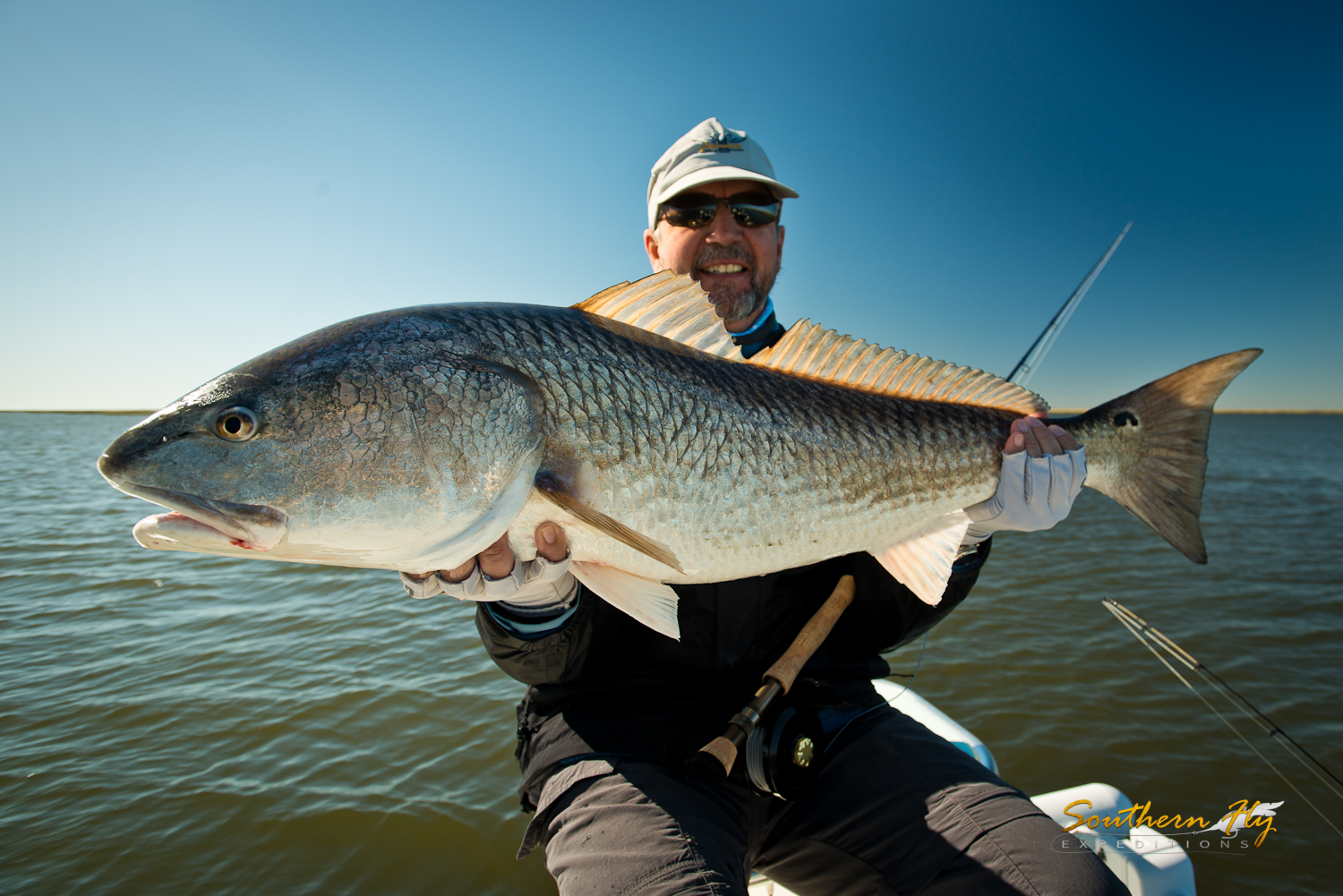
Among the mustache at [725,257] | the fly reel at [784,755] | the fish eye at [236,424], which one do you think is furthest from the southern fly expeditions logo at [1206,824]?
the fish eye at [236,424]

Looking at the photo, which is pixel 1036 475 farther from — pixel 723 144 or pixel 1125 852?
pixel 723 144

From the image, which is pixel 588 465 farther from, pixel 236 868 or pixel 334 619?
pixel 334 619

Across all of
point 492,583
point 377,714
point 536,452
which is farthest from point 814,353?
point 377,714

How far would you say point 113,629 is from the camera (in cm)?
734

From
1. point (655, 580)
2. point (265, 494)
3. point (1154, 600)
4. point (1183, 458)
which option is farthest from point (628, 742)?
point (1154, 600)

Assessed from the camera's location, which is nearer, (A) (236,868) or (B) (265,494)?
(B) (265,494)

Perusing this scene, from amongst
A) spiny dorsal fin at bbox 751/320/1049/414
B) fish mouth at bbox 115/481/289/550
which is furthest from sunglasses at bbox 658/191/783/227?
fish mouth at bbox 115/481/289/550

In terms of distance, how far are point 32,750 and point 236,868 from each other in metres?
2.78

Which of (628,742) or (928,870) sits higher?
(628,742)

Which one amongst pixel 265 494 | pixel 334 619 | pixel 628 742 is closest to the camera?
pixel 265 494

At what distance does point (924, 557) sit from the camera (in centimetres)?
243

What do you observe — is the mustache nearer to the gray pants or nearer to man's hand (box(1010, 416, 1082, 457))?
man's hand (box(1010, 416, 1082, 457))

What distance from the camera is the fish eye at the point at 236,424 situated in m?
1.51

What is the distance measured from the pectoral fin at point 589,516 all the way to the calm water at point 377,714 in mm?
3258
